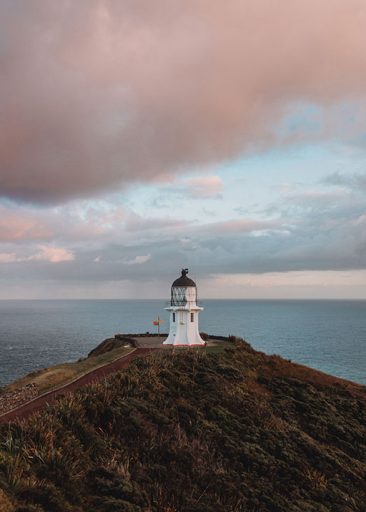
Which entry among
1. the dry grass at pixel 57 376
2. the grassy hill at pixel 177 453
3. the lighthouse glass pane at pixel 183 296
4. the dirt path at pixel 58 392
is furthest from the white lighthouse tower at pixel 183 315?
the grassy hill at pixel 177 453

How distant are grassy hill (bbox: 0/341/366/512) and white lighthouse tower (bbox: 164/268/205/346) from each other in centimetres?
1753

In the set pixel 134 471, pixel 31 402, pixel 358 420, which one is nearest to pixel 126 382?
pixel 31 402

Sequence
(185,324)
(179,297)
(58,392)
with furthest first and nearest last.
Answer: (179,297), (185,324), (58,392)

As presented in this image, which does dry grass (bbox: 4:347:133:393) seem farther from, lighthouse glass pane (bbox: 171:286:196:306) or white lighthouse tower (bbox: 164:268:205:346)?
lighthouse glass pane (bbox: 171:286:196:306)

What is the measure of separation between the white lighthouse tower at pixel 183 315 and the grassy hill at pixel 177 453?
1753cm

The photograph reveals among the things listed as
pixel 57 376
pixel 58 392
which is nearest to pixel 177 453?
pixel 58 392

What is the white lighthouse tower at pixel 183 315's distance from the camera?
131 ft

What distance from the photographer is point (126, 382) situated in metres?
18.5

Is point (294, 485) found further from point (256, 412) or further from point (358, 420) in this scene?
point (358, 420)

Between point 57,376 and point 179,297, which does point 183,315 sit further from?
point 57,376

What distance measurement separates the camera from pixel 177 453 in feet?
40.1

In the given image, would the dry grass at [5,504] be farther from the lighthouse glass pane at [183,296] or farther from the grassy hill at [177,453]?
the lighthouse glass pane at [183,296]

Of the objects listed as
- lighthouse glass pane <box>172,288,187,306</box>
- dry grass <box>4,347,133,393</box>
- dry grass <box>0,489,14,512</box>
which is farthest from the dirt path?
lighthouse glass pane <box>172,288,187,306</box>

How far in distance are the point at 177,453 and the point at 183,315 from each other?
28.1 m
